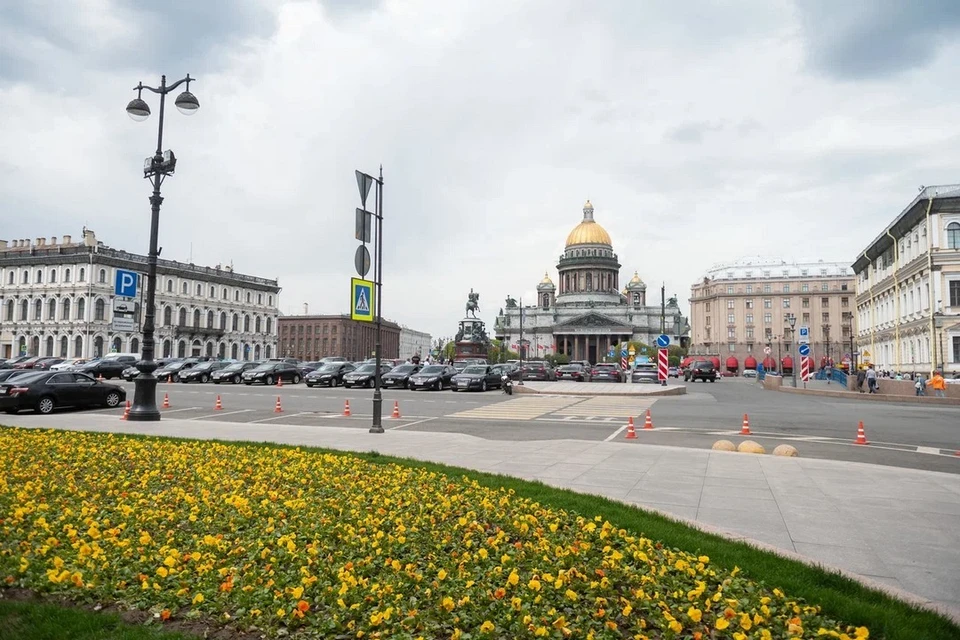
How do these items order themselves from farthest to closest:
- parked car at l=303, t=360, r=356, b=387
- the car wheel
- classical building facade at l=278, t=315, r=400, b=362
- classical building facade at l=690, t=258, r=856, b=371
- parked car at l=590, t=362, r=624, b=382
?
classical building facade at l=278, t=315, r=400, b=362 → classical building facade at l=690, t=258, r=856, b=371 → parked car at l=590, t=362, r=624, b=382 → parked car at l=303, t=360, r=356, b=387 → the car wheel

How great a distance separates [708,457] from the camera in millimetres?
12531

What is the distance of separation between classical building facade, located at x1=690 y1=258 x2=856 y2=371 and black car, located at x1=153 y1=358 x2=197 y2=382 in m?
104

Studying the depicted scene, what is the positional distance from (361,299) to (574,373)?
1491 inches

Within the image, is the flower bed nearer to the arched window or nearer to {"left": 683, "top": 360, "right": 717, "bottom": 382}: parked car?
{"left": 683, "top": 360, "right": 717, "bottom": 382}: parked car

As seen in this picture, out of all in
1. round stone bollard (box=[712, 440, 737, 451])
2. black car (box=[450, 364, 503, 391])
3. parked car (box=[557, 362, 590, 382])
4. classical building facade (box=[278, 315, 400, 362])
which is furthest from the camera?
classical building facade (box=[278, 315, 400, 362])

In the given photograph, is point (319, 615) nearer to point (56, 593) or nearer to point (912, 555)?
point (56, 593)

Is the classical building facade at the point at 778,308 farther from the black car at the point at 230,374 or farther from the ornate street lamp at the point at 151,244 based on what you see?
the ornate street lamp at the point at 151,244

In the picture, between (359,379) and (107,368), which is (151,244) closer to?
(359,379)

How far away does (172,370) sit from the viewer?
48344mm

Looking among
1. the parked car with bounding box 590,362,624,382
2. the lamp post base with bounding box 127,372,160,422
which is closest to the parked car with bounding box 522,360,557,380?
the parked car with bounding box 590,362,624,382

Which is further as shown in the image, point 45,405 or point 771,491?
point 45,405

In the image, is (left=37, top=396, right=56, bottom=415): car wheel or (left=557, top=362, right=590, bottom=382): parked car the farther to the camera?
(left=557, top=362, right=590, bottom=382): parked car

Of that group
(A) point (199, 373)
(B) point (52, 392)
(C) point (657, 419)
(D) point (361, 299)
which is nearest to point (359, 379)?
(A) point (199, 373)

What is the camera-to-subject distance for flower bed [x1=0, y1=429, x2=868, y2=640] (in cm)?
439
